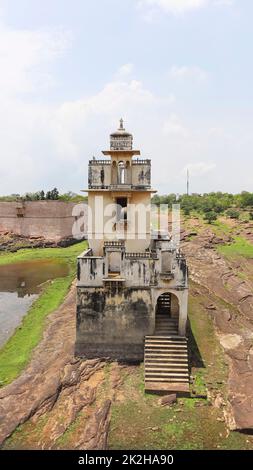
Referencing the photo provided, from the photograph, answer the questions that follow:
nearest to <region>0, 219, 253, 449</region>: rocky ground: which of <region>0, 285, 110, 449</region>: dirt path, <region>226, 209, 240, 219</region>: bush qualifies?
<region>0, 285, 110, 449</region>: dirt path

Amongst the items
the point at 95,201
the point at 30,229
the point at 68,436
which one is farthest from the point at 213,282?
the point at 30,229


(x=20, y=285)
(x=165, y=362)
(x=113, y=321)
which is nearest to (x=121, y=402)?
(x=165, y=362)

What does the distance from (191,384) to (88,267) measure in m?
4.78

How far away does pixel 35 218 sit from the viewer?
38.1 m

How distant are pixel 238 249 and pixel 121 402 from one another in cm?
2141

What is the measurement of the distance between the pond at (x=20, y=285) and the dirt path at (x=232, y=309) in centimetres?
882

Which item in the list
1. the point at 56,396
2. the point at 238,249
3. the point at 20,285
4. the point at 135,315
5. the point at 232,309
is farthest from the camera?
the point at 238,249

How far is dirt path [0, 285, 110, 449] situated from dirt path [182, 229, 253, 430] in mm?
3542

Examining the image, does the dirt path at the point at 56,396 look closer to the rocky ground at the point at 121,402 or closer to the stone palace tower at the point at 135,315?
the rocky ground at the point at 121,402

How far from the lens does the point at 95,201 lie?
1482 centimetres

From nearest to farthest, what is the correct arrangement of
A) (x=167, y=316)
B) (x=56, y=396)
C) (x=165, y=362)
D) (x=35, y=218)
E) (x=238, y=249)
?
(x=56, y=396), (x=165, y=362), (x=167, y=316), (x=238, y=249), (x=35, y=218)

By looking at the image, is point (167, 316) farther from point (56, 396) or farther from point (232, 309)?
point (56, 396)

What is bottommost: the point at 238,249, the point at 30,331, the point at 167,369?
the point at 30,331
